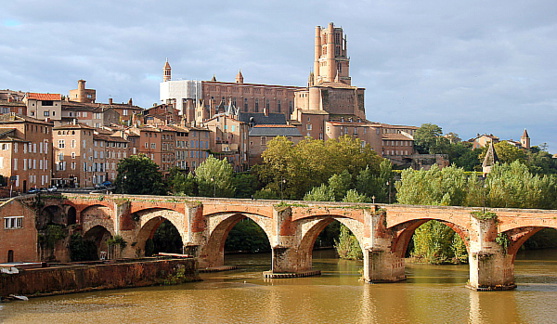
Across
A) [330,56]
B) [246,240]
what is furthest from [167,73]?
[246,240]

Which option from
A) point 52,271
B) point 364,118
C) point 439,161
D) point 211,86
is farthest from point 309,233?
point 211,86

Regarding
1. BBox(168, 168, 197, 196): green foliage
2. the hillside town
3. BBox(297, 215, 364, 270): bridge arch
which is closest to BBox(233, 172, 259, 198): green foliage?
BBox(168, 168, 197, 196): green foliage

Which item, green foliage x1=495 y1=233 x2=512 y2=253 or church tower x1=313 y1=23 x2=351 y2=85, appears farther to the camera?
church tower x1=313 y1=23 x2=351 y2=85

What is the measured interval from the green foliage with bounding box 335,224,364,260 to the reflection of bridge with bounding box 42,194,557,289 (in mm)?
8473

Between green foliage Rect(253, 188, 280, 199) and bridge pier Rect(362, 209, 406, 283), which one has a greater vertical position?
green foliage Rect(253, 188, 280, 199)

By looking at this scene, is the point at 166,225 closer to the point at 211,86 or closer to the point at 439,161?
the point at 439,161

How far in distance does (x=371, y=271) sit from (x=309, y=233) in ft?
19.5

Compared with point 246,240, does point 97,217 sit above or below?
above

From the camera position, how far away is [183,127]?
89.9m

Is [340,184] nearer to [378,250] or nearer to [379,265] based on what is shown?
[379,265]

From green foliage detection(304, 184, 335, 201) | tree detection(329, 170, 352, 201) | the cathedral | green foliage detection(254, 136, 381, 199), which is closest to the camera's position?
green foliage detection(304, 184, 335, 201)

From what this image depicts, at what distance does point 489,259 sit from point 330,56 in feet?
303

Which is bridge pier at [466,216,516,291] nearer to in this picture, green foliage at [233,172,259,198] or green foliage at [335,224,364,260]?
green foliage at [335,224,364,260]

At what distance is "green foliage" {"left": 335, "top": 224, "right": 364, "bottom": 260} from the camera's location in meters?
58.5
